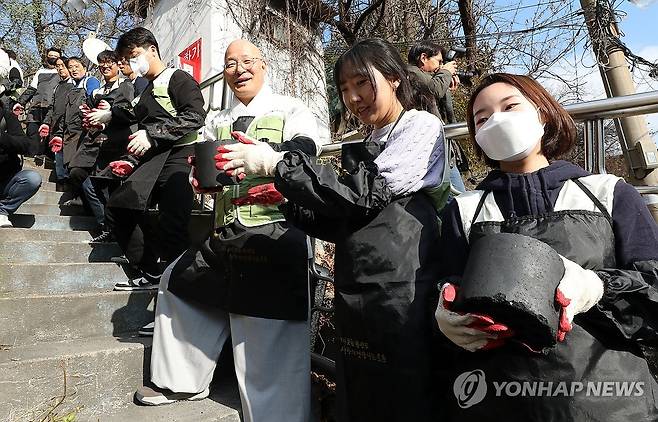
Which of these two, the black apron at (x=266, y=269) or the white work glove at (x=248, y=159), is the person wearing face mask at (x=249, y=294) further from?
the white work glove at (x=248, y=159)

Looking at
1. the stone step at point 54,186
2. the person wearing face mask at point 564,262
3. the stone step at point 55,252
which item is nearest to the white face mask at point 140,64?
the stone step at point 55,252

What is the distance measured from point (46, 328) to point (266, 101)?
1585 mm

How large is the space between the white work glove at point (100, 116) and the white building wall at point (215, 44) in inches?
111

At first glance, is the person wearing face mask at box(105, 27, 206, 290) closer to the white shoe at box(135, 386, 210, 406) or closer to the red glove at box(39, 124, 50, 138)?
the white shoe at box(135, 386, 210, 406)

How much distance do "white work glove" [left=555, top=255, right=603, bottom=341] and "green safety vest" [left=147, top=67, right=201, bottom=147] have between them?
7.57ft

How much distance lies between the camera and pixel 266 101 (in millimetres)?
2301

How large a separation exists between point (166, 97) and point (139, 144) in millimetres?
382

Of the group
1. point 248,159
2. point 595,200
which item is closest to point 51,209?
point 248,159

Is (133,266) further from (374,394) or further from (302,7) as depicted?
(302,7)

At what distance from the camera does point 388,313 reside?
149cm

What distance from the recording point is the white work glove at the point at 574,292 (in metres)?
1.06

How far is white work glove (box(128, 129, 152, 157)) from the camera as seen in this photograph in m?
2.68

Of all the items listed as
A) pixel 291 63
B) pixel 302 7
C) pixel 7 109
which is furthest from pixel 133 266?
pixel 302 7

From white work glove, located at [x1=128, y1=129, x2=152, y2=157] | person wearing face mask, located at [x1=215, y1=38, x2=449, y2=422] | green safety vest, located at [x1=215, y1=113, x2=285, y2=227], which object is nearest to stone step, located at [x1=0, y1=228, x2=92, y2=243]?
white work glove, located at [x1=128, y1=129, x2=152, y2=157]
